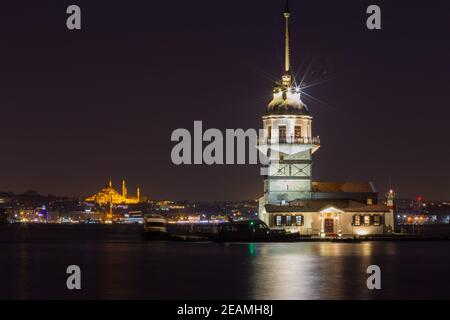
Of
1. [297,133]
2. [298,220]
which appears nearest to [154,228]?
[298,220]

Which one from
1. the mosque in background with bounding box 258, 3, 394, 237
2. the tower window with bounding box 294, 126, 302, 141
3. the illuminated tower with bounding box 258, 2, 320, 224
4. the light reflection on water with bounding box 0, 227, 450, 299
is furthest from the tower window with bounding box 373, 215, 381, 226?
the tower window with bounding box 294, 126, 302, 141

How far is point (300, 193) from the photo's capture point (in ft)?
340

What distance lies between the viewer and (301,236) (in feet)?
326

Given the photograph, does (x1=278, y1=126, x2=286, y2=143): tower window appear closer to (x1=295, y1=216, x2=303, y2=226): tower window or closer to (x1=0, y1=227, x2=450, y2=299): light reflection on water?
(x1=295, y1=216, x2=303, y2=226): tower window

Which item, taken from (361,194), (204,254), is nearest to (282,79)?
(361,194)

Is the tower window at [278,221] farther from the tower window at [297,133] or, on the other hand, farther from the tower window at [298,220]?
the tower window at [297,133]

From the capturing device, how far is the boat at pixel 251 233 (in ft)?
316

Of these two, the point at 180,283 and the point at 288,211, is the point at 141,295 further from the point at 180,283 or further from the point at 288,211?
the point at 288,211

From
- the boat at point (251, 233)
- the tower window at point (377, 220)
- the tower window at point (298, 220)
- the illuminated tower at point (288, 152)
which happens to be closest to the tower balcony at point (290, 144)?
the illuminated tower at point (288, 152)

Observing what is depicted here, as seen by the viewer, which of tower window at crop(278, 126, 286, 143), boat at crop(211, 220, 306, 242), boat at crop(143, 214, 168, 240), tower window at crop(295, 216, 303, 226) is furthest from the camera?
boat at crop(143, 214, 168, 240)

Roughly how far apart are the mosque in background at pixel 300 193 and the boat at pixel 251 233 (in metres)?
2.16

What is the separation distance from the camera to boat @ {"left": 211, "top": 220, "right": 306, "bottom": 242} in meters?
96.2
